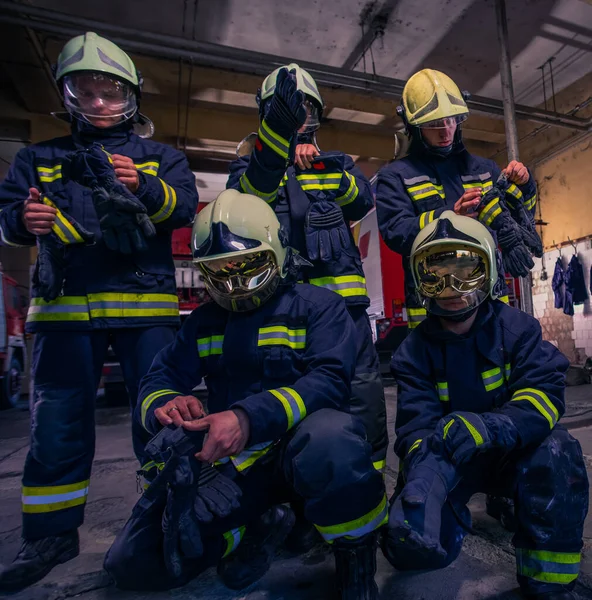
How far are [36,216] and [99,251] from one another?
272mm

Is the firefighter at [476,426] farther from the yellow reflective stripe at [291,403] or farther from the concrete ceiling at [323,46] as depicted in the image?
the concrete ceiling at [323,46]

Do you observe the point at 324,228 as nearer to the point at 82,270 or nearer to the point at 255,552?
the point at 82,270

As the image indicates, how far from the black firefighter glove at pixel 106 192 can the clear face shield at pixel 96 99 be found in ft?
0.96

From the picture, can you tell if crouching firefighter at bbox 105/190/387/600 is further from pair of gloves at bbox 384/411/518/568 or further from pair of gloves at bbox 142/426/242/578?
pair of gloves at bbox 384/411/518/568

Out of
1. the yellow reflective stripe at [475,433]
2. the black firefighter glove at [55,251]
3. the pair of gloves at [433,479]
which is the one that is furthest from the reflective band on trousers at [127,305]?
the yellow reflective stripe at [475,433]

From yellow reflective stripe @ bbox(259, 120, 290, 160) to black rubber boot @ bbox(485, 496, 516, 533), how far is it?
1.63 m

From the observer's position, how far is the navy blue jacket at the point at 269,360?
1461 millimetres

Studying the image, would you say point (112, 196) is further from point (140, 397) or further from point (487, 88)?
point (487, 88)

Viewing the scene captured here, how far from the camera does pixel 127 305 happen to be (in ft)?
6.42

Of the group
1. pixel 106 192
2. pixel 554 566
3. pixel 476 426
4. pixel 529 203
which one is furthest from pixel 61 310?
pixel 529 203

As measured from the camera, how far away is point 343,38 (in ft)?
22.8

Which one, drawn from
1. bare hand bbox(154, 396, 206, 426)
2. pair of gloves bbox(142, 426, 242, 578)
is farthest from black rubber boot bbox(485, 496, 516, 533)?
bare hand bbox(154, 396, 206, 426)

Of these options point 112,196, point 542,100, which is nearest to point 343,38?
point 542,100

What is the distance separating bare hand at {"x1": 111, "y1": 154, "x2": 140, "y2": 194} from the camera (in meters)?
1.87
